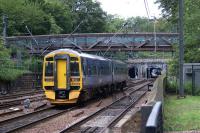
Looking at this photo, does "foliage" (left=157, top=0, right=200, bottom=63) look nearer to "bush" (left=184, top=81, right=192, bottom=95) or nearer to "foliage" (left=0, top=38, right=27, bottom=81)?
"bush" (left=184, top=81, right=192, bottom=95)

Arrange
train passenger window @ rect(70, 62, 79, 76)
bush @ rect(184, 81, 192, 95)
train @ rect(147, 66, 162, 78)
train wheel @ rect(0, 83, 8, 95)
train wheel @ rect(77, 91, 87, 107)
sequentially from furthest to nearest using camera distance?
train @ rect(147, 66, 162, 78) < train wheel @ rect(0, 83, 8, 95) < bush @ rect(184, 81, 192, 95) < train wheel @ rect(77, 91, 87, 107) < train passenger window @ rect(70, 62, 79, 76)

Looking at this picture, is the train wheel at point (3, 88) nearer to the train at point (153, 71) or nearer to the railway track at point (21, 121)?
the railway track at point (21, 121)

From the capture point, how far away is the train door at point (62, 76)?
25375 mm

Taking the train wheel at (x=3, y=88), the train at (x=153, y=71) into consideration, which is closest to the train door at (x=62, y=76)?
the train wheel at (x=3, y=88)

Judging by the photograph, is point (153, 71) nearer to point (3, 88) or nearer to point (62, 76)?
point (3, 88)

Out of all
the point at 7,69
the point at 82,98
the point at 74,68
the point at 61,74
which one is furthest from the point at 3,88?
the point at 74,68

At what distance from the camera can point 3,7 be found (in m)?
80.1

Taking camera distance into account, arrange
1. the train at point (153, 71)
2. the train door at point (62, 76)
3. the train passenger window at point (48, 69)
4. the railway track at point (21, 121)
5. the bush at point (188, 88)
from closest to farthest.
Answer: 1. the railway track at point (21, 121)
2. the train door at point (62, 76)
3. the train passenger window at point (48, 69)
4. the bush at point (188, 88)
5. the train at point (153, 71)

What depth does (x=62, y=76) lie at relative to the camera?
25.6 meters

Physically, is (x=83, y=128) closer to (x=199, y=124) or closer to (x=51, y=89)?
(x=199, y=124)

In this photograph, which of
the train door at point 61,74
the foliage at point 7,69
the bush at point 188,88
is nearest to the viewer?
the train door at point 61,74

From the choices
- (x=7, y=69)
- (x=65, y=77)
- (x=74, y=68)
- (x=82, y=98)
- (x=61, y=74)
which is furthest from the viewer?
(x=7, y=69)

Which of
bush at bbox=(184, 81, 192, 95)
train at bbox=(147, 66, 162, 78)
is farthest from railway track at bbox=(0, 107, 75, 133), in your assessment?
train at bbox=(147, 66, 162, 78)

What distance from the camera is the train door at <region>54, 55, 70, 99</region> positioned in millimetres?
25375
